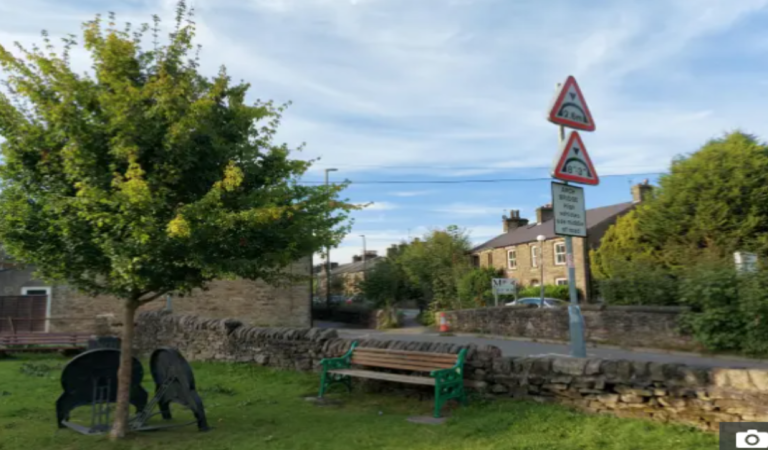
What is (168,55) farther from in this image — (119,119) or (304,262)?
(304,262)

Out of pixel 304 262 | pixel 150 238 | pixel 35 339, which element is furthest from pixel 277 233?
pixel 304 262

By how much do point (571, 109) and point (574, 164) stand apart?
0.66m

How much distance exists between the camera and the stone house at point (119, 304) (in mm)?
22875

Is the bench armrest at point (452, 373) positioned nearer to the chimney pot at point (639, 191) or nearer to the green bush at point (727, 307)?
the green bush at point (727, 307)

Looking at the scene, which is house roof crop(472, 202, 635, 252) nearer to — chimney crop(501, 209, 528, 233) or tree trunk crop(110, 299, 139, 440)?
chimney crop(501, 209, 528, 233)

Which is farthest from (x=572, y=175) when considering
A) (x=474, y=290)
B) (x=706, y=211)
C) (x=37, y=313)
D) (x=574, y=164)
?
(x=474, y=290)

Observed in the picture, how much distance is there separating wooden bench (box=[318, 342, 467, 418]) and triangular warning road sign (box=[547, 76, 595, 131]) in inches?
131

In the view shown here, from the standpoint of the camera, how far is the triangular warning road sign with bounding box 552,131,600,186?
695 cm

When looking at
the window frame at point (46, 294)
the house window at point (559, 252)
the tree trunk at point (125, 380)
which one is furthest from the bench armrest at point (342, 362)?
the house window at point (559, 252)

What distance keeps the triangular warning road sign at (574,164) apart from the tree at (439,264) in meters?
25.0

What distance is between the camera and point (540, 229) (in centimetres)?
3956

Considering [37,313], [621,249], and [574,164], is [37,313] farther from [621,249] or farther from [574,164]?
[621,249]

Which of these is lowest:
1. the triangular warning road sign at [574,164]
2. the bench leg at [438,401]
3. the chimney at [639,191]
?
the bench leg at [438,401]

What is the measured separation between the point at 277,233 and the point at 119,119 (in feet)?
7.04
